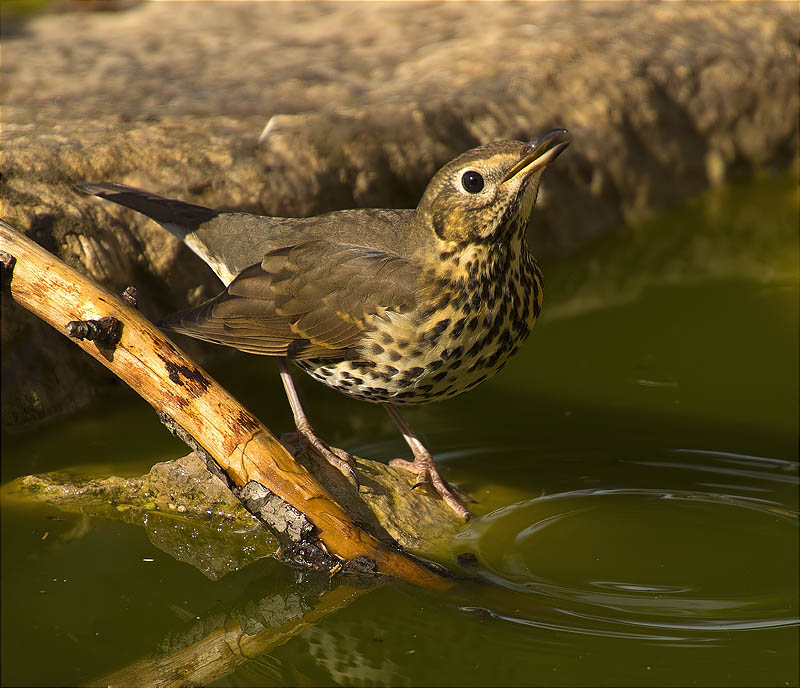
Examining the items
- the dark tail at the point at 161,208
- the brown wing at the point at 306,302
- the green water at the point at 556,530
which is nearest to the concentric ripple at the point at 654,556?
the green water at the point at 556,530

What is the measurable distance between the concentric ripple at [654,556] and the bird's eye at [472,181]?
147 cm

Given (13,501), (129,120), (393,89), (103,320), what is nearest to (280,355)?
(103,320)

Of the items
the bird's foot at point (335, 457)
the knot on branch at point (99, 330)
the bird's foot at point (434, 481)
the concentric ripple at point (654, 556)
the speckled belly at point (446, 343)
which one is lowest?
the concentric ripple at point (654, 556)

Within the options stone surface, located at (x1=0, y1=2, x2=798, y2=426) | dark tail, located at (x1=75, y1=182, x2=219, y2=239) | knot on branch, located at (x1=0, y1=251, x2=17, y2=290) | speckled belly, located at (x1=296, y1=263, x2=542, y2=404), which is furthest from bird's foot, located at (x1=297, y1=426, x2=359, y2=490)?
stone surface, located at (x1=0, y1=2, x2=798, y2=426)

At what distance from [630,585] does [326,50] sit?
5557mm

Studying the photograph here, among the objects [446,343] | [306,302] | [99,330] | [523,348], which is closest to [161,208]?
[306,302]

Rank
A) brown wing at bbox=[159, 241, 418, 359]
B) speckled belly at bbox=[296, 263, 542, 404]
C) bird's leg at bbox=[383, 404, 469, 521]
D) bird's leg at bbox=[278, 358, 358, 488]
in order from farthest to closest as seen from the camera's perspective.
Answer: bird's leg at bbox=[383, 404, 469, 521], bird's leg at bbox=[278, 358, 358, 488], brown wing at bbox=[159, 241, 418, 359], speckled belly at bbox=[296, 263, 542, 404]

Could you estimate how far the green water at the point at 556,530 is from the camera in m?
3.80

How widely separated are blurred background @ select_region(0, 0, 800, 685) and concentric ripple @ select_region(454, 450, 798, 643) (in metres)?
0.01

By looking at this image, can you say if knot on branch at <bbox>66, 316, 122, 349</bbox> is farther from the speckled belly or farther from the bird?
the speckled belly

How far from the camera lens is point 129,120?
260 inches

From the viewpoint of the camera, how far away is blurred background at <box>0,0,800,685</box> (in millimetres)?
3943

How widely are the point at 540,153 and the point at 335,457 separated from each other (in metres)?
1.52

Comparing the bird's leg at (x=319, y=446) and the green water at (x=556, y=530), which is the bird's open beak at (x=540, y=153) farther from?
the green water at (x=556, y=530)
